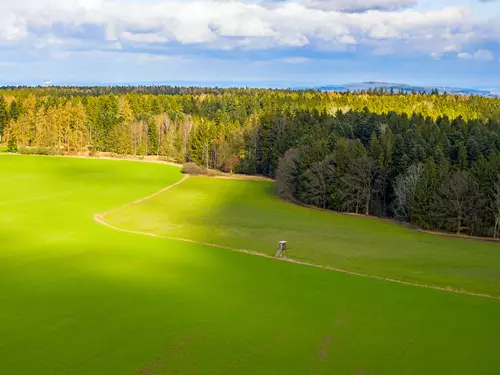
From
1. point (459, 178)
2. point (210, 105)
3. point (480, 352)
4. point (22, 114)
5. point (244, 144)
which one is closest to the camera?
point (480, 352)

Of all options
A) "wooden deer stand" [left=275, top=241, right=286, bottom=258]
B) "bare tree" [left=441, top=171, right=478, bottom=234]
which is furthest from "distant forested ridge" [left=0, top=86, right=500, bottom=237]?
"wooden deer stand" [left=275, top=241, right=286, bottom=258]

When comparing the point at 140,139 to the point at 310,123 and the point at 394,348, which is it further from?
the point at 394,348

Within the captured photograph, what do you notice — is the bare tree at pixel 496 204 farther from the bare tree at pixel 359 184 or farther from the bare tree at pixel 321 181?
the bare tree at pixel 321 181

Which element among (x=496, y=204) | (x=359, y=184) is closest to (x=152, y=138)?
(x=359, y=184)

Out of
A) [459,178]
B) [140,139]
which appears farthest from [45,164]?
[459,178]

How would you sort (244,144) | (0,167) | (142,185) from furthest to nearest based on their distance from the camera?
(244,144)
(0,167)
(142,185)

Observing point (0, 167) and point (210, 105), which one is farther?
point (210, 105)

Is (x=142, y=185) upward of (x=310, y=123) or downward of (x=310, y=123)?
downward

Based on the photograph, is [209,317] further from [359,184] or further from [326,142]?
[326,142]

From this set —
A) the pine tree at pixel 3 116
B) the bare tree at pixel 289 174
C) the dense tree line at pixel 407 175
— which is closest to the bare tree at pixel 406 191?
the dense tree line at pixel 407 175
